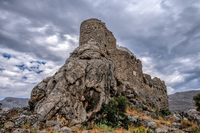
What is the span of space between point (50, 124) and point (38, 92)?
3870 millimetres

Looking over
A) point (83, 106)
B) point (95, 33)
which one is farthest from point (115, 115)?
point (95, 33)

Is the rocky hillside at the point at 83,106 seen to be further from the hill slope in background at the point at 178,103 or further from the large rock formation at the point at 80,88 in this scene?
the hill slope in background at the point at 178,103

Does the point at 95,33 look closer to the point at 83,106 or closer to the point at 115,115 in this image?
the point at 83,106

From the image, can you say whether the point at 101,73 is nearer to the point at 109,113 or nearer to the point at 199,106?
the point at 109,113

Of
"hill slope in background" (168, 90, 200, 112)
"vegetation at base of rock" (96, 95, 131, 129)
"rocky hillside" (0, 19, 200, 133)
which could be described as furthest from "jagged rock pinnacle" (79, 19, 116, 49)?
"hill slope in background" (168, 90, 200, 112)

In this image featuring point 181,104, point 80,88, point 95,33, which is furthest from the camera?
point 181,104

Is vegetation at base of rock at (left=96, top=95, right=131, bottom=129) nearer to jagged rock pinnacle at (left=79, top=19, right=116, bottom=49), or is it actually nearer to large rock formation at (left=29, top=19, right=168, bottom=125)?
large rock formation at (left=29, top=19, right=168, bottom=125)

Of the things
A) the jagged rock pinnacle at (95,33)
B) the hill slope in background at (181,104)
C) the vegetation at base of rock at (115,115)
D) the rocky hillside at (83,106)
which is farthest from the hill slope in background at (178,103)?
the vegetation at base of rock at (115,115)

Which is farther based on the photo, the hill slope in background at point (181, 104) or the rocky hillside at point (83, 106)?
the hill slope in background at point (181, 104)

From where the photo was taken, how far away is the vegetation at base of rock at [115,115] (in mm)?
8992

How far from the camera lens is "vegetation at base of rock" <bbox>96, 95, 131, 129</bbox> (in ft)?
29.5

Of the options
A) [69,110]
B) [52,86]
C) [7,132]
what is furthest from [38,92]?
[7,132]

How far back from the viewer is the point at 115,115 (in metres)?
9.41

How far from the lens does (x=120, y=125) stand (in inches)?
358
